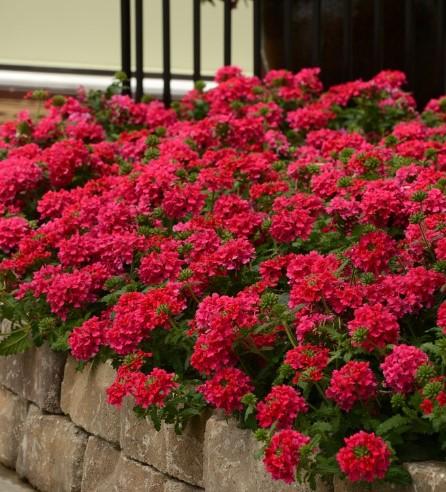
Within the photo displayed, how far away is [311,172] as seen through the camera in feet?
15.6

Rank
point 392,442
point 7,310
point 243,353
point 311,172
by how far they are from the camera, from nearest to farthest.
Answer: point 392,442
point 243,353
point 7,310
point 311,172

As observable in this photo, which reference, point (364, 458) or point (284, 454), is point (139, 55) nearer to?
point (284, 454)

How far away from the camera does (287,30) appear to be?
6.72m

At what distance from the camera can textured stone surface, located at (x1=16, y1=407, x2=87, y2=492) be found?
4.25 meters

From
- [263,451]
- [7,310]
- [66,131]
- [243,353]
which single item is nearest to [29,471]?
[7,310]

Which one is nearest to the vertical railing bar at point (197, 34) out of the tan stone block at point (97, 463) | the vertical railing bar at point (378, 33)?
the vertical railing bar at point (378, 33)

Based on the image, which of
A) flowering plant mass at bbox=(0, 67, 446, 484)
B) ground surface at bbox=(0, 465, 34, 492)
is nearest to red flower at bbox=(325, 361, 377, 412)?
flowering plant mass at bbox=(0, 67, 446, 484)

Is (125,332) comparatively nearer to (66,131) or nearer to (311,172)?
(311,172)

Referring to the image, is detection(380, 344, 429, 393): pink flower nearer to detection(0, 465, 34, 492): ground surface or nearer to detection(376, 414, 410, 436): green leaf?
detection(376, 414, 410, 436): green leaf

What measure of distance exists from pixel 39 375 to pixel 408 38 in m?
3.03

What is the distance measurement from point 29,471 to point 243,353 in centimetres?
117

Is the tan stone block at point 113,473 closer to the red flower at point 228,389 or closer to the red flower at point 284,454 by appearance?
the red flower at point 228,389

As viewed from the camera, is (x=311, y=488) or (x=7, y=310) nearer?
(x=311, y=488)

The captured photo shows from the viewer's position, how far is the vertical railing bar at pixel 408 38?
6.55 metres
